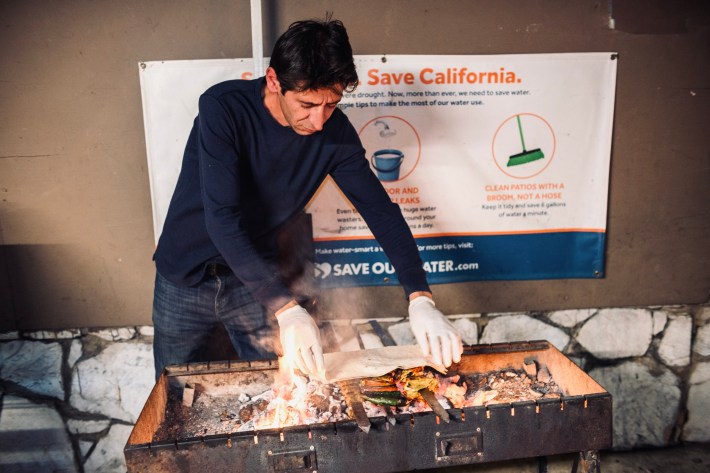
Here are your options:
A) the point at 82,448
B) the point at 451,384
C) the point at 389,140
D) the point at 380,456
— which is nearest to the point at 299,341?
the point at 380,456

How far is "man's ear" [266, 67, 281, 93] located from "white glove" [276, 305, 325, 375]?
0.97 m

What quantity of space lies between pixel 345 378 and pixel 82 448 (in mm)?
2243

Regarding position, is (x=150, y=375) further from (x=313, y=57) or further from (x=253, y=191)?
(x=313, y=57)

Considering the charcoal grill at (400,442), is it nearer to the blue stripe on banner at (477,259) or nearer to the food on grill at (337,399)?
the food on grill at (337,399)

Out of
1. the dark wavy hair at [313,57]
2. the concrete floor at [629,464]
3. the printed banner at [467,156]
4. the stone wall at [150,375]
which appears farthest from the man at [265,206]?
the concrete floor at [629,464]

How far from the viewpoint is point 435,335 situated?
2.28 meters

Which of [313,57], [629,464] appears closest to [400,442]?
[313,57]

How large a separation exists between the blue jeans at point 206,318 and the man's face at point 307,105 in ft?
2.93

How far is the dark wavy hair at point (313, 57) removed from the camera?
1982mm

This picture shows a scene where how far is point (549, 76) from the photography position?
3.12 meters

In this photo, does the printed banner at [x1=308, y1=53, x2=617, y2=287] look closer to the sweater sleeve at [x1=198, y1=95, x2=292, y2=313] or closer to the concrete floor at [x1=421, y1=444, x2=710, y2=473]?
the sweater sleeve at [x1=198, y1=95, x2=292, y2=313]

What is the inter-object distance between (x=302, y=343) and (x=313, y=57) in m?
1.16

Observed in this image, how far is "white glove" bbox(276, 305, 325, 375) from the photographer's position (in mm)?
2111

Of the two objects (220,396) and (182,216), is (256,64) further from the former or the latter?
(220,396)
